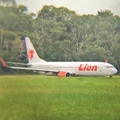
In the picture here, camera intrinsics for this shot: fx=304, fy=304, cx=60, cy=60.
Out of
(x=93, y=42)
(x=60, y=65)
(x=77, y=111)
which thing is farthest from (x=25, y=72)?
(x=93, y=42)

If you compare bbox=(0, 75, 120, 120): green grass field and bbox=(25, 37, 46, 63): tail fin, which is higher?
bbox=(25, 37, 46, 63): tail fin

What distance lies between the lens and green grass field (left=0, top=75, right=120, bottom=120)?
211cm

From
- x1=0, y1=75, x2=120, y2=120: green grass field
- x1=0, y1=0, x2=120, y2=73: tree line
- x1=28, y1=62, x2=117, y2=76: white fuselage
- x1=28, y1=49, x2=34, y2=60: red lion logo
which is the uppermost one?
x1=0, y1=0, x2=120, y2=73: tree line

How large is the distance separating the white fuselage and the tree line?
42 mm

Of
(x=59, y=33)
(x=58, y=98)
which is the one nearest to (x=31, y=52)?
(x=59, y=33)

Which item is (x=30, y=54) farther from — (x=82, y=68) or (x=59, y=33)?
(x=82, y=68)

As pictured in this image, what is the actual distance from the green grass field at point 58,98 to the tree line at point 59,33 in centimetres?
16

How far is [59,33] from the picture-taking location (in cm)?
229

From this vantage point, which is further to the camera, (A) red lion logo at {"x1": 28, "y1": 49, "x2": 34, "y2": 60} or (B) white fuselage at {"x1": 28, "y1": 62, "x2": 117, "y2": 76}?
(B) white fuselage at {"x1": 28, "y1": 62, "x2": 117, "y2": 76}

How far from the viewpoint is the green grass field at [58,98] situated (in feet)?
6.91

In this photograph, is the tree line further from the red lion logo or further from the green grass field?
the green grass field

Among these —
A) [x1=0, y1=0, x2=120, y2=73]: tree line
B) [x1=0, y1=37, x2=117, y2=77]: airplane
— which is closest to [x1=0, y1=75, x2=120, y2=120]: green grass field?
[x1=0, y1=37, x2=117, y2=77]: airplane

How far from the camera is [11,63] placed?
6.93 feet

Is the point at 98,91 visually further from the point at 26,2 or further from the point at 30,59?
the point at 26,2
